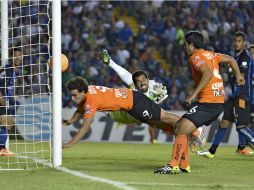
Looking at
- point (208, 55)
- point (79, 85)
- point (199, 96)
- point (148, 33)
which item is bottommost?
point (199, 96)

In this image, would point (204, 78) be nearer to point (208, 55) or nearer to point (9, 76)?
point (208, 55)

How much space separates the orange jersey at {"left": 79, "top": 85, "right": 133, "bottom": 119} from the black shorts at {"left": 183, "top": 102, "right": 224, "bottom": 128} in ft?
3.58

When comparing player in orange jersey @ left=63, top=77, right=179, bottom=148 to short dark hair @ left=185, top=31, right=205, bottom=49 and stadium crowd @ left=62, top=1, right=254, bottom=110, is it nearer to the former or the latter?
short dark hair @ left=185, top=31, right=205, bottom=49

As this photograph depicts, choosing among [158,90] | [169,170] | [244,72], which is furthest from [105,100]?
[244,72]

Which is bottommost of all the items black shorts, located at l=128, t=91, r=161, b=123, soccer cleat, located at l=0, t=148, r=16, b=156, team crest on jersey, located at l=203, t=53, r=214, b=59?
soccer cleat, located at l=0, t=148, r=16, b=156

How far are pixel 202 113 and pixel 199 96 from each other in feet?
1.01

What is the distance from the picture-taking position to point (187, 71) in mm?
24266

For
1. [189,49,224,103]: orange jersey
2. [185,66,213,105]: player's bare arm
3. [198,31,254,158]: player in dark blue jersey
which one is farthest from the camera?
[198,31,254,158]: player in dark blue jersey

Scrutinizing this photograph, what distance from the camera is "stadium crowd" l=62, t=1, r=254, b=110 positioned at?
938 inches

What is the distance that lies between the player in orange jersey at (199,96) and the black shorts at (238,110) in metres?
3.48

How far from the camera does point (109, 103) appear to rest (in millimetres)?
10555

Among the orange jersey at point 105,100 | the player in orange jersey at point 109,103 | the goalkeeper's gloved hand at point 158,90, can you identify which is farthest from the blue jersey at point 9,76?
the orange jersey at point 105,100

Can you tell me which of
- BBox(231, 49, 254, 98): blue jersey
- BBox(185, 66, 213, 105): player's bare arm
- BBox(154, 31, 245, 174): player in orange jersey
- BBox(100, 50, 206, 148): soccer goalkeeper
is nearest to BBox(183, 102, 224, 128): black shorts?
BBox(154, 31, 245, 174): player in orange jersey

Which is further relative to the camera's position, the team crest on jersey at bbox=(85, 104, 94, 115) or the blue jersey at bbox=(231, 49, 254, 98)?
the blue jersey at bbox=(231, 49, 254, 98)
